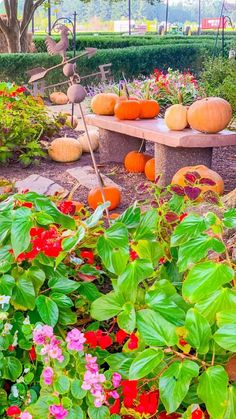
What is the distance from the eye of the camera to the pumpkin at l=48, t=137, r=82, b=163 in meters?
5.49

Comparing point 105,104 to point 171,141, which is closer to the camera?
point 171,141

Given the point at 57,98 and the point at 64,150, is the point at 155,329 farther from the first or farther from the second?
the point at 57,98

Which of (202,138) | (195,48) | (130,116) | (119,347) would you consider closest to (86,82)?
(195,48)

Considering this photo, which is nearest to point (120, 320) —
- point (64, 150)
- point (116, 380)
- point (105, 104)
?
point (116, 380)

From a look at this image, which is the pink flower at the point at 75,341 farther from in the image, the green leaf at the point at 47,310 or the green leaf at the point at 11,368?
the green leaf at the point at 11,368

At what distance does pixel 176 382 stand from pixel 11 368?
1.46 feet

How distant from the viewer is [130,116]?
496 centimetres

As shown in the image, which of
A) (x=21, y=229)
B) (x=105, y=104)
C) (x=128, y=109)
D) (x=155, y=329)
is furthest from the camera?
(x=105, y=104)

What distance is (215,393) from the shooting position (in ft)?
3.48

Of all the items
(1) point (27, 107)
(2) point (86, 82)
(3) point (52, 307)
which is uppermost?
(3) point (52, 307)

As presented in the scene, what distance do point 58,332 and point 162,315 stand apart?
0.37 metres

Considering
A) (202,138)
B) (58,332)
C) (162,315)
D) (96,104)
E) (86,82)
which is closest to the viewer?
(162,315)

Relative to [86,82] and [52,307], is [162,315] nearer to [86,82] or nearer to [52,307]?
[52,307]

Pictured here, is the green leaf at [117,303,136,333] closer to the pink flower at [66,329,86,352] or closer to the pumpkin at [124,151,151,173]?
the pink flower at [66,329,86,352]
